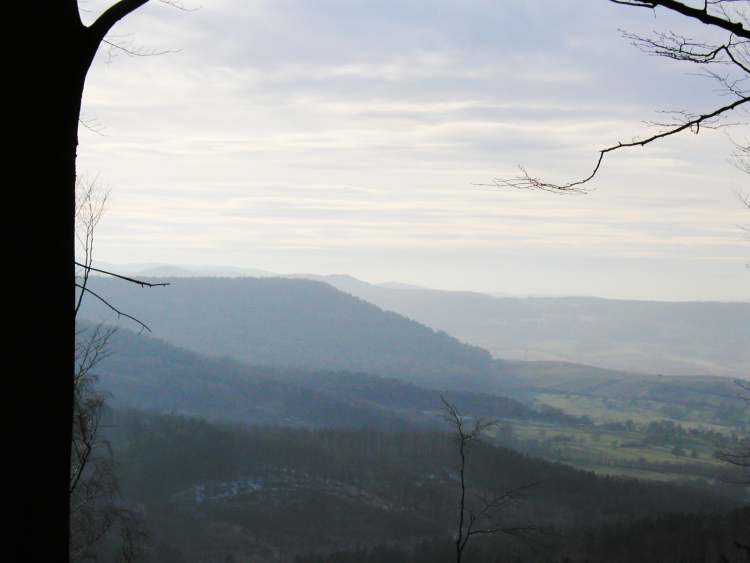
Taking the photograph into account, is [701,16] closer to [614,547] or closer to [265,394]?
[614,547]

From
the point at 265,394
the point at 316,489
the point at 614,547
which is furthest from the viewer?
the point at 265,394

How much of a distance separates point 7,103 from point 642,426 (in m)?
163

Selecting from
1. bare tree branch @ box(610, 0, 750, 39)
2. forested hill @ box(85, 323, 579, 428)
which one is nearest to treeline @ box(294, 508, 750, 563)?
bare tree branch @ box(610, 0, 750, 39)

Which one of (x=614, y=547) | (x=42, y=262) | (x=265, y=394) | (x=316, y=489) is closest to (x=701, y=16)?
(x=42, y=262)

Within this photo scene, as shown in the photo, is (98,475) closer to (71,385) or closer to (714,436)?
(71,385)

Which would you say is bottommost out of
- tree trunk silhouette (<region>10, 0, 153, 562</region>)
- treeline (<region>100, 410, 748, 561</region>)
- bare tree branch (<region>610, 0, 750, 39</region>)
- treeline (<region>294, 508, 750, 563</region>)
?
treeline (<region>100, 410, 748, 561</region>)

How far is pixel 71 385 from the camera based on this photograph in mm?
3693

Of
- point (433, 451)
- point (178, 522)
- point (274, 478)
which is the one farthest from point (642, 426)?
point (178, 522)

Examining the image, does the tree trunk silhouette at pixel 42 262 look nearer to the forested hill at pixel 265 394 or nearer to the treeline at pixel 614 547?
the treeline at pixel 614 547

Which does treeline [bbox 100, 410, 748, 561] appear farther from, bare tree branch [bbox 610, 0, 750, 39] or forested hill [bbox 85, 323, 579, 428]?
bare tree branch [bbox 610, 0, 750, 39]

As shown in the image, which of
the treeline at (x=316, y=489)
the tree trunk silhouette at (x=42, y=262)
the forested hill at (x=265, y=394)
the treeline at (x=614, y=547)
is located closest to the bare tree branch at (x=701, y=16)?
the tree trunk silhouette at (x=42, y=262)

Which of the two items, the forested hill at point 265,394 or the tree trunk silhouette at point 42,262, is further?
the forested hill at point 265,394

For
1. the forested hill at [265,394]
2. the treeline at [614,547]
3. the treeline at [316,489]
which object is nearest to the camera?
the treeline at [614,547]

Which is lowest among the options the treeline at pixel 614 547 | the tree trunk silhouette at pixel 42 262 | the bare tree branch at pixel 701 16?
the treeline at pixel 614 547
